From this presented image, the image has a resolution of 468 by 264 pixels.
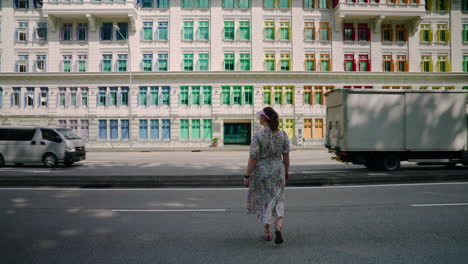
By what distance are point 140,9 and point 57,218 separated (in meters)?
30.7

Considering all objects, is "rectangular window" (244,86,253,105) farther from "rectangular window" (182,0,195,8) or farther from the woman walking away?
the woman walking away

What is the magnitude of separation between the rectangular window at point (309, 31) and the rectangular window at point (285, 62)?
3.05 meters

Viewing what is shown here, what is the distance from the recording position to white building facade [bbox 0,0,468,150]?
3072 cm

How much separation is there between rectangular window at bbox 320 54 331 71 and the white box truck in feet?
66.8

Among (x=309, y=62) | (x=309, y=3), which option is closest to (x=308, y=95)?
(x=309, y=62)

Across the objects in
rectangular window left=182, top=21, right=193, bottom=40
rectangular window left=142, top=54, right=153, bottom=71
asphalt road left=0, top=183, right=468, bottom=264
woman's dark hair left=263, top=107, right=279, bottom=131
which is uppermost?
rectangular window left=182, top=21, right=193, bottom=40

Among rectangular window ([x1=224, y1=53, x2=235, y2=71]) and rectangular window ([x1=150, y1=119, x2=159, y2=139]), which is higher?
rectangular window ([x1=224, y1=53, x2=235, y2=71])

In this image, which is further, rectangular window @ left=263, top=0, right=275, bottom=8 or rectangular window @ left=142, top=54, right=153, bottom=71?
rectangular window @ left=263, top=0, right=275, bottom=8

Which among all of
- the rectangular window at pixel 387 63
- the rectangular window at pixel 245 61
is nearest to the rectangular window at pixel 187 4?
the rectangular window at pixel 245 61

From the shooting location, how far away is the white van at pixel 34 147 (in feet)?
44.5

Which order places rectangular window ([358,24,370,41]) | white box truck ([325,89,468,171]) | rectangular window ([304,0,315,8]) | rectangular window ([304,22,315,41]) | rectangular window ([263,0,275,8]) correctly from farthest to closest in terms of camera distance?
rectangular window ([358,24,370,41]) → rectangular window ([304,0,315,8]) → rectangular window ([304,22,315,41]) → rectangular window ([263,0,275,8]) → white box truck ([325,89,468,171])

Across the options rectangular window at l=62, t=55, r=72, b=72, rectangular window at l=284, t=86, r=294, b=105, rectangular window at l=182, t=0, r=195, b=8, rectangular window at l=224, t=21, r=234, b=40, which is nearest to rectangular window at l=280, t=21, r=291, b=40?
rectangular window at l=224, t=21, r=234, b=40

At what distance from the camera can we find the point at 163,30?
31125mm

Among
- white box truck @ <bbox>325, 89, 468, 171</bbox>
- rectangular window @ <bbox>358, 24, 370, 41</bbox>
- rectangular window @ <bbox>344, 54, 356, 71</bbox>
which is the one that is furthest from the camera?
rectangular window @ <bbox>358, 24, 370, 41</bbox>
